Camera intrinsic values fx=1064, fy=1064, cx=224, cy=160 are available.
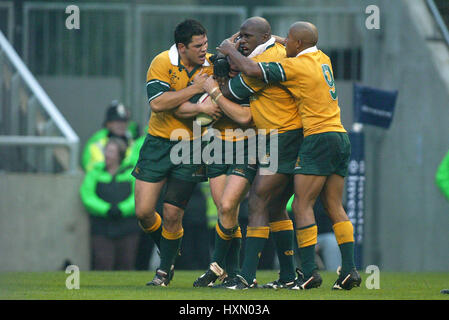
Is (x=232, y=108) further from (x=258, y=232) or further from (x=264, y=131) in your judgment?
(x=258, y=232)

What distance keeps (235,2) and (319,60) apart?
8278 mm

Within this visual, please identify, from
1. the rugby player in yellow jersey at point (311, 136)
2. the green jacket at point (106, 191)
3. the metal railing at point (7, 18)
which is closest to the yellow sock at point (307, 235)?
the rugby player in yellow jersey at point (311, 136)

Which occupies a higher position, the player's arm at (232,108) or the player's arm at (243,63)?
the player's arm at (243,63)

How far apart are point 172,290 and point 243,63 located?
195cm

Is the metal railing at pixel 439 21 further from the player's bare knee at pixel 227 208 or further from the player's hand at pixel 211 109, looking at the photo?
the player's bare knee at pixel 227 208

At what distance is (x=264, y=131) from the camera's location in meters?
8.77

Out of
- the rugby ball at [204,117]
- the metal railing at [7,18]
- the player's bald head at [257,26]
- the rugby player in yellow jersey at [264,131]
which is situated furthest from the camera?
the metal railing at [7,18]

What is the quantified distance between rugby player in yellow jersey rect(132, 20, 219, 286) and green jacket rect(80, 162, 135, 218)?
359cm

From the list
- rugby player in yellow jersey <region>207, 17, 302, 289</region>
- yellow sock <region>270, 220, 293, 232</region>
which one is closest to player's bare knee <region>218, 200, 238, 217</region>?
rugby player in yellow jersey <region>207, 17, 302, 289</region>

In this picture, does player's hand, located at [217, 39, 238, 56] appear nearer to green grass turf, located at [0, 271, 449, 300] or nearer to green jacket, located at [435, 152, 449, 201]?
green grass turf, located at [0, 271, 449, 300]

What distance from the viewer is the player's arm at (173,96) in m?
9.06

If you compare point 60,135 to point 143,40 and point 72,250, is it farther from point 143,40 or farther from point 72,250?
point 143,40

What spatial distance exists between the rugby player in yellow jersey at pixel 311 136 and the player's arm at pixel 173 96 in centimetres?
45
